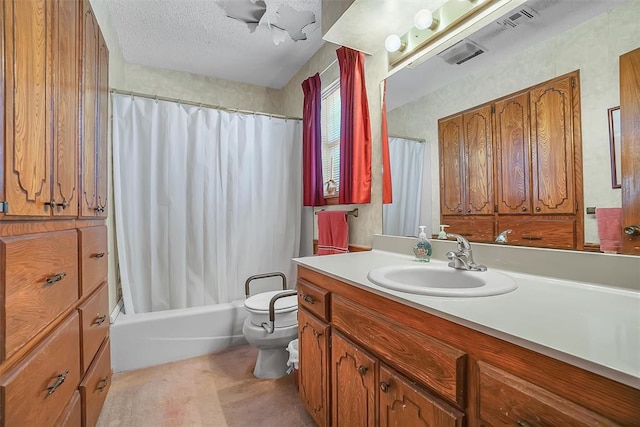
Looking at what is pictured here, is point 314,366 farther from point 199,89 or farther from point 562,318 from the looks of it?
point 199,89

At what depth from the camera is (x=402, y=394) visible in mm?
788

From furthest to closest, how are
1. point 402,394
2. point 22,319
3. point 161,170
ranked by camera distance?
point 161,170 < point 402,394 < point 22,319

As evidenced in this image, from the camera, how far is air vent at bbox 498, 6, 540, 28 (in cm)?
99

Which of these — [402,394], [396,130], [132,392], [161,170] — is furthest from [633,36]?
[132,392]

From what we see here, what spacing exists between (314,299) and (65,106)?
3.85 ft

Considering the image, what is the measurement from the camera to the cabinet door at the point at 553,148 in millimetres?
902

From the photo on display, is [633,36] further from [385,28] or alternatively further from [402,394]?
[402,394]

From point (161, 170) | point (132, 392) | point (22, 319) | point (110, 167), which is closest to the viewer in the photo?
point (22, 319)

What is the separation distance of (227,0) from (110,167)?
137cm

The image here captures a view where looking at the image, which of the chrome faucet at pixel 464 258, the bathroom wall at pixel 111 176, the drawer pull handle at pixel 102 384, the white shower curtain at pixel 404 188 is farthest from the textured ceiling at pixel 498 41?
the drawer pull handle at pixel 102 384

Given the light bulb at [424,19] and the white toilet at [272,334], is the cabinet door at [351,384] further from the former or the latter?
the light bulb at [424,19]

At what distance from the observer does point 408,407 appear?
2.53ft

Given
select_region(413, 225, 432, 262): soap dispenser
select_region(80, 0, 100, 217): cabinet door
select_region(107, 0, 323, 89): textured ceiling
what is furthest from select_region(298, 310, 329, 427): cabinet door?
select_region(107, 0, 323, 89): textured ceiling

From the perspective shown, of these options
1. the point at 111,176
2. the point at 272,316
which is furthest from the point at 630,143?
the point at 111,176
